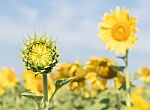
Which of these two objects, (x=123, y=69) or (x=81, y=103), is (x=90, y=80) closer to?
(x=81, y=103)

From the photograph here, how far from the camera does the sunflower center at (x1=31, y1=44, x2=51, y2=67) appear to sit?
183 centimetres

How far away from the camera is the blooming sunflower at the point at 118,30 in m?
5.38

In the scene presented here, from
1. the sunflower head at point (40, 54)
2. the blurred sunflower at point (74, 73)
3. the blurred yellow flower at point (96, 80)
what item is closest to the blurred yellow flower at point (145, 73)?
the blurred sunflower at point (74, 73)

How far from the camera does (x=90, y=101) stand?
6.95 m

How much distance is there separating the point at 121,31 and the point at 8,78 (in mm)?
4870

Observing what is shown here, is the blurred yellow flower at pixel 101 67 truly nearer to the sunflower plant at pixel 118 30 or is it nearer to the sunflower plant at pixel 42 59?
the sunflower plant at pixel 118 30

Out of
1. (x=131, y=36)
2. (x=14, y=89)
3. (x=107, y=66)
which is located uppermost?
(x=131, y=36)

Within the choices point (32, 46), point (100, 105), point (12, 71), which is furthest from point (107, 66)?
point (12, 71)

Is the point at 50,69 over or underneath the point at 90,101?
over

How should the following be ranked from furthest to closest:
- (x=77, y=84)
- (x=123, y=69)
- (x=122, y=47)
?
1. (x=77, y=84)
2. (x=122, y=47)
3. (x=123, y=69)

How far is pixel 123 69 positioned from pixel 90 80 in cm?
172

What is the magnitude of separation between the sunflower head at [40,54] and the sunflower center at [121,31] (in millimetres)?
3605

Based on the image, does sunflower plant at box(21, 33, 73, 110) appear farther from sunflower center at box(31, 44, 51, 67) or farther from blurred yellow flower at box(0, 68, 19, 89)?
blurred yellow flower at box(0, 68, 19, 89)

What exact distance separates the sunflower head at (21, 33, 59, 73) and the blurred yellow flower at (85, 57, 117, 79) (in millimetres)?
3660
